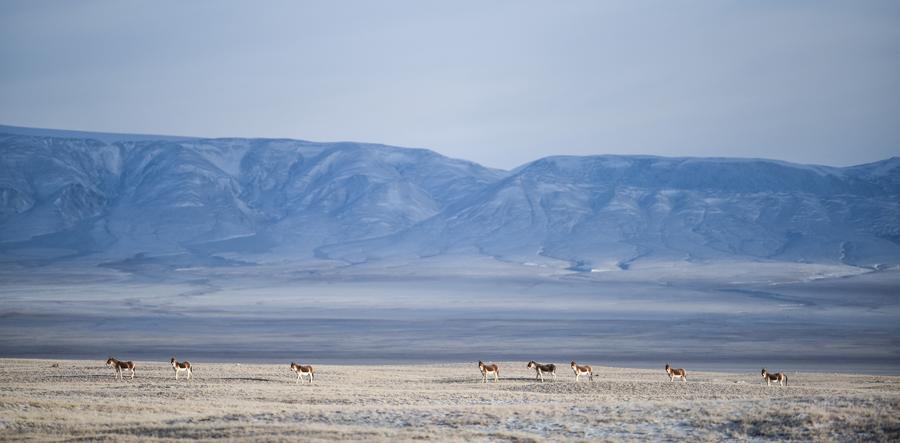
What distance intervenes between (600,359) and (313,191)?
134m

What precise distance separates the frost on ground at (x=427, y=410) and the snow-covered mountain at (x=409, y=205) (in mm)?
98315

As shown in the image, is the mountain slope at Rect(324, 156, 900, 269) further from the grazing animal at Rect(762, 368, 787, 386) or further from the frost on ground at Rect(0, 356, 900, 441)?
the frost on ground at Rect(0, 356, 900, 441)

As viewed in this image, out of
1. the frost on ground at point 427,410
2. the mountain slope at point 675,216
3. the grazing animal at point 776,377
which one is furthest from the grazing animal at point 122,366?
the mountain slope at point 675,216

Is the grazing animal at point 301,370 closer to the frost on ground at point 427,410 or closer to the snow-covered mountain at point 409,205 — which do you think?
the frost on ground at point 427,410

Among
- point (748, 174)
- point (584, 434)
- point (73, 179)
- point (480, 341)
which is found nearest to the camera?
point (584, 434)

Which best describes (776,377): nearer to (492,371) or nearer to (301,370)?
(492,371)

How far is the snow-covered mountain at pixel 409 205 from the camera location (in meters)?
142

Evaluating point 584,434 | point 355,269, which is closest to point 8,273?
point 355,269

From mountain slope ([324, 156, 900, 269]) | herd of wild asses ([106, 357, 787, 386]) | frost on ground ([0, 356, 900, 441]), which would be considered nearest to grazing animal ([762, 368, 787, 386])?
herd of wild asses ([106, 357, 787, 386])

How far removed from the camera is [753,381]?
32.4 meters

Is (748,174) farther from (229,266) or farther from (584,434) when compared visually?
(584,434)

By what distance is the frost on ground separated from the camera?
57.9ft

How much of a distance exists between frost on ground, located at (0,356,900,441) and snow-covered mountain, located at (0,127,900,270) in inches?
3871

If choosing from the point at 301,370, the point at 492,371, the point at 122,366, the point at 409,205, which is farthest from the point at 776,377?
the point at 409,205
